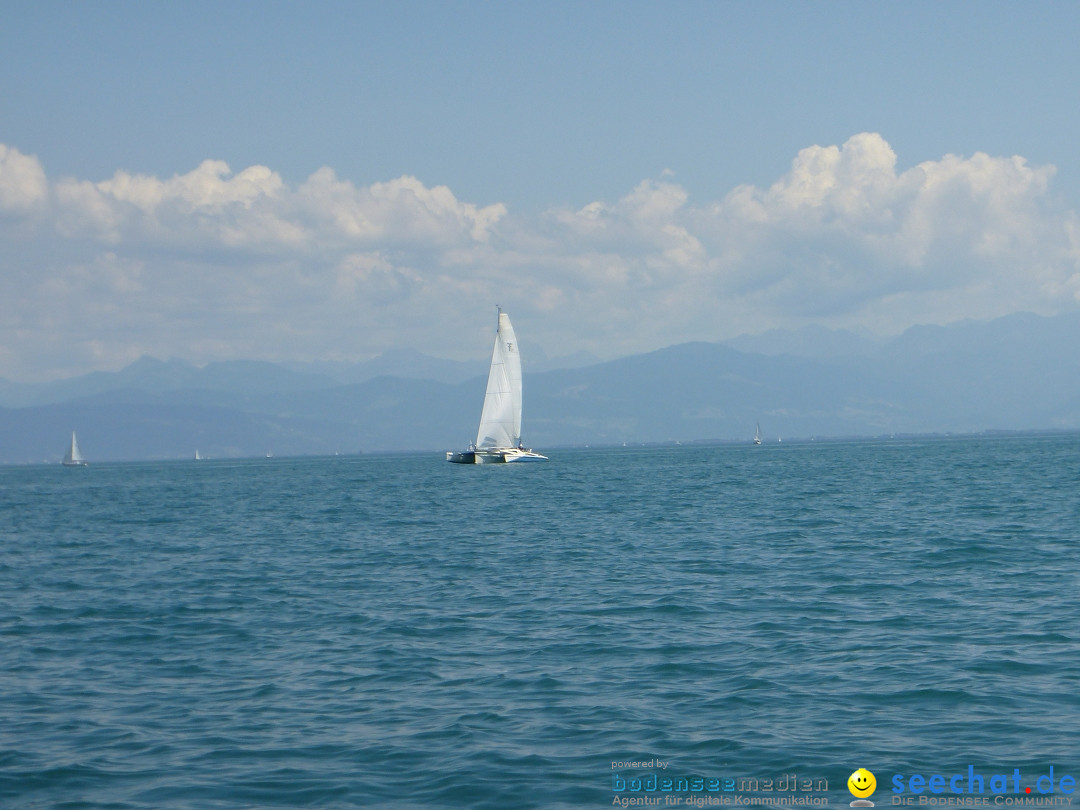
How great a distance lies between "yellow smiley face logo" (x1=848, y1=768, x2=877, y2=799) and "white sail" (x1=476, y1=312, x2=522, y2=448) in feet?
335

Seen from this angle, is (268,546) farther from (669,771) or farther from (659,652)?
(669,771)

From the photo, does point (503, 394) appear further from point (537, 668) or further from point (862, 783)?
point (862, 783)

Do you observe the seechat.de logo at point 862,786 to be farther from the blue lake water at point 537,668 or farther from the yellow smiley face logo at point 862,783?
the blue lake water at point 537,668

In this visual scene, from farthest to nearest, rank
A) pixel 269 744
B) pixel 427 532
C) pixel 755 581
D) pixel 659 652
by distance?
1. pixel 427 532
2. pixel 755 581
3. pixel 659 652
4. pixel 269 744

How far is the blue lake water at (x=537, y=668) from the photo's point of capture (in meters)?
14.8

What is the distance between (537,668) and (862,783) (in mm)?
8296

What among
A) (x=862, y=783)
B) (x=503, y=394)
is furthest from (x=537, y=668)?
(x=503, y=394)

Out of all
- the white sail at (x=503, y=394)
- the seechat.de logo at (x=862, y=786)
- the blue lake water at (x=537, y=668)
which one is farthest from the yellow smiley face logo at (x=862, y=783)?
the white sail at (x=503, y=394)

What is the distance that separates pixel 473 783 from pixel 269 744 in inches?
151

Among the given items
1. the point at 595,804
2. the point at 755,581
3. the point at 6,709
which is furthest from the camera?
the point at 755,581

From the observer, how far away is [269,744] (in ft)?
53.5

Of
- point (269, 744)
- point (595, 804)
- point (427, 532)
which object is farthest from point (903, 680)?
point (427, 532)

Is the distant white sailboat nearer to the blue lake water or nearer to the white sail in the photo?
the white sail

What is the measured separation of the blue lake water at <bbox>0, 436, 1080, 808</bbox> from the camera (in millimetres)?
14820
